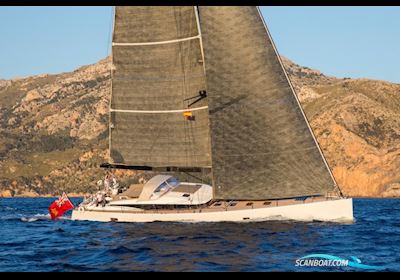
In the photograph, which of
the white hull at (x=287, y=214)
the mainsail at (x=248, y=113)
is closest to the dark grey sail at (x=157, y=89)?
the mainsail at (x=248, y=113)

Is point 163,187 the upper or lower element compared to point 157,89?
lower

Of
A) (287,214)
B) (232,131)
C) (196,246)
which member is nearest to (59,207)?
(232,131)

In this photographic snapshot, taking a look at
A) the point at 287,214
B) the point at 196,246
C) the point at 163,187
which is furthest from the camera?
the point at 163,187

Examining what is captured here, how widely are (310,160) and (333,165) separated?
9442cm

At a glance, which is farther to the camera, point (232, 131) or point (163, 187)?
point (163, 187)

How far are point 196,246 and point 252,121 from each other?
460 inches

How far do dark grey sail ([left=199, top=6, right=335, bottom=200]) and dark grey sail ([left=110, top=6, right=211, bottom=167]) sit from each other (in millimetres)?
2589

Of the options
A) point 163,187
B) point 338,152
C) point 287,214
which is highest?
point 338,152

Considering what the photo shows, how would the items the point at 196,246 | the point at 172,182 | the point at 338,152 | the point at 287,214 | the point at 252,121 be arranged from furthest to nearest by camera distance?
the point at 338,152 < the point at 172,182 < the point at 287,214 < the point at 252,121 < the point at 196,246

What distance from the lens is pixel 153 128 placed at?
44344mm

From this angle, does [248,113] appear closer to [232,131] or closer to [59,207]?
[232,131]

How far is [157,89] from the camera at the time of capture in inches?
1732

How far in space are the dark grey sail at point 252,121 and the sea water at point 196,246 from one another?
2.64 metres

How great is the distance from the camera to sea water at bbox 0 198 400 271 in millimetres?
24844
